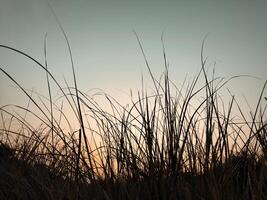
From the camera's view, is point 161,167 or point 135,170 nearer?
point 161,167

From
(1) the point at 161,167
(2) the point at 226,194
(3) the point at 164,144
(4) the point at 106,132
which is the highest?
(4) the point at 106,132

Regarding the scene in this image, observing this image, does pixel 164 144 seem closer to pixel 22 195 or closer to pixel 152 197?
pixel 152 197

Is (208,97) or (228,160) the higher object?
(208,97)

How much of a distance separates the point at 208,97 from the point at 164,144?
265 mm

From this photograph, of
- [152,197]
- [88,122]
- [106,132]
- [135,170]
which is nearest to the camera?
[152,197]

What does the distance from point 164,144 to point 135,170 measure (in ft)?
0.55

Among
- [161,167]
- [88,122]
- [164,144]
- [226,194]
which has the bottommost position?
[226,194]

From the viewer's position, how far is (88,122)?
2.17 m

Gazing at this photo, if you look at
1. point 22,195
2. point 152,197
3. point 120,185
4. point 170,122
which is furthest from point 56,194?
point 170,122

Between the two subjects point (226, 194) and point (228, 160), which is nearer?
point (226, 194)

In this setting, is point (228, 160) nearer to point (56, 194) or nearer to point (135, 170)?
point (135, 170)

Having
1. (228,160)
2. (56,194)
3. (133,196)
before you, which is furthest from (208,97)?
(56,194)

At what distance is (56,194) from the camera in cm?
152

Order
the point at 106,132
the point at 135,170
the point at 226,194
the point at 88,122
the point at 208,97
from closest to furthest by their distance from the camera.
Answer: the point at 226,194, the point at 135,170, the point at 208,97, the point at 106,132, the point at 88,122
